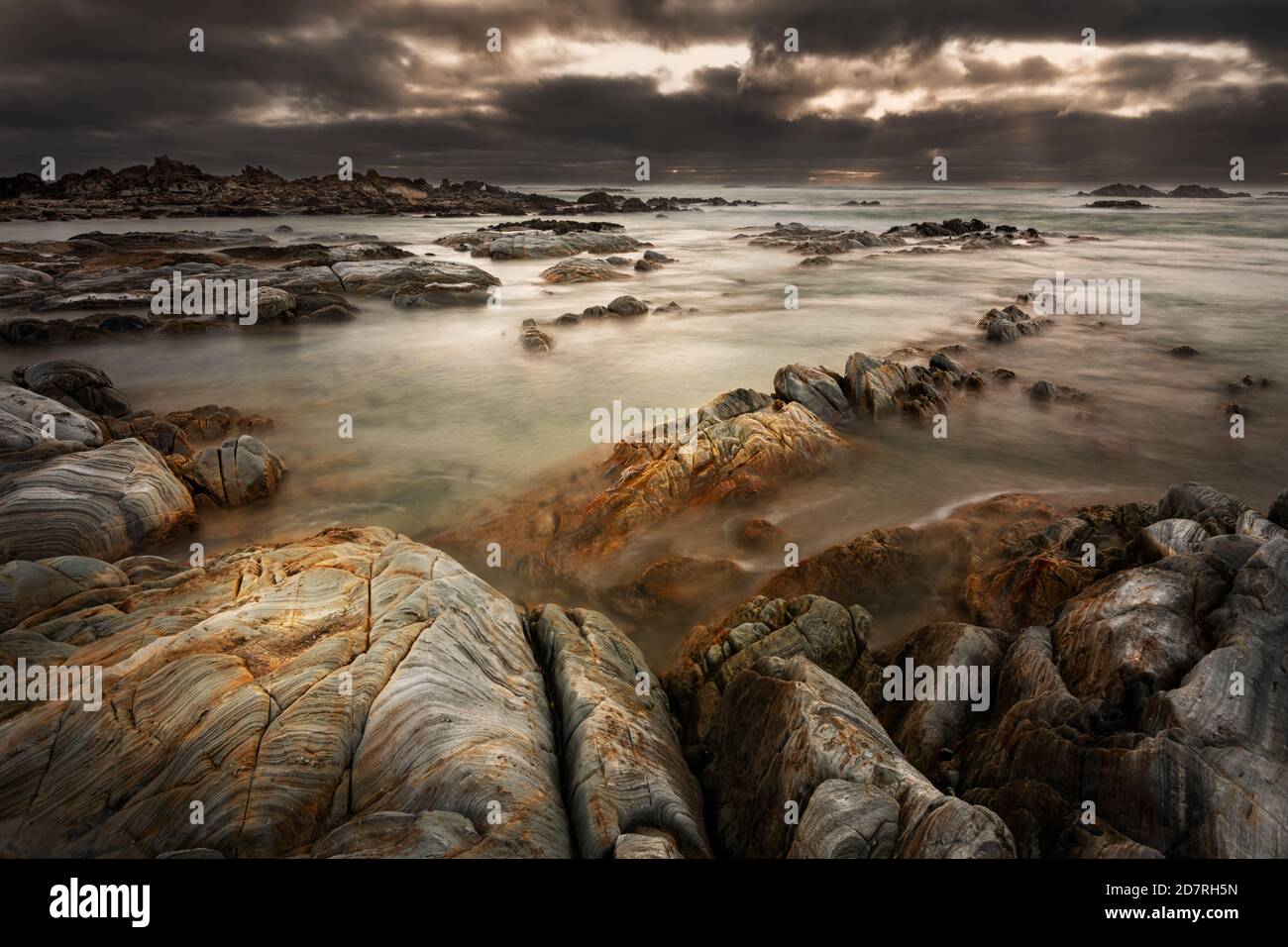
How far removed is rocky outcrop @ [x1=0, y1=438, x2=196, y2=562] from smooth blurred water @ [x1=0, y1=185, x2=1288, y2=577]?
2.46 ft

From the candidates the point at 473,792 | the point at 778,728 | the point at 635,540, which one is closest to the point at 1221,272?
the point at 635,540

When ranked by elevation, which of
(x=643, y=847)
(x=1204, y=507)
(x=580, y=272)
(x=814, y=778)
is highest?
(x=580, y=272)

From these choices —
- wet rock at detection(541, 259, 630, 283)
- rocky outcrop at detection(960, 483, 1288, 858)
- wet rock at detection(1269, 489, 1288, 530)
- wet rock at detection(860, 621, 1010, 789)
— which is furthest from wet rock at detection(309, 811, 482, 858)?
wet rock at detection(541, 259, 630, 283)

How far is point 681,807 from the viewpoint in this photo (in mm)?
4492

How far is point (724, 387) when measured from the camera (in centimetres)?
1622

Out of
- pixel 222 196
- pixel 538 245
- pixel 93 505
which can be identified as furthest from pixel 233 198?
pixel 93 505

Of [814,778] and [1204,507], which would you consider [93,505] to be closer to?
[814,778]

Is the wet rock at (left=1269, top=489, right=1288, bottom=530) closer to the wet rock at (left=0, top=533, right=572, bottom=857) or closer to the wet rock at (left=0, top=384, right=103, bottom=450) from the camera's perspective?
the wet rock at (left=0, top=533, right=572, bottom=857)

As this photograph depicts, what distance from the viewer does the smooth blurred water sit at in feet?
34.4

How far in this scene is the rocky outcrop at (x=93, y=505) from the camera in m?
7.31

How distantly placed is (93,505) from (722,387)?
512 inches

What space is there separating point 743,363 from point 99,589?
627 inches

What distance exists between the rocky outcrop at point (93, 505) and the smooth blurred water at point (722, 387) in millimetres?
749
